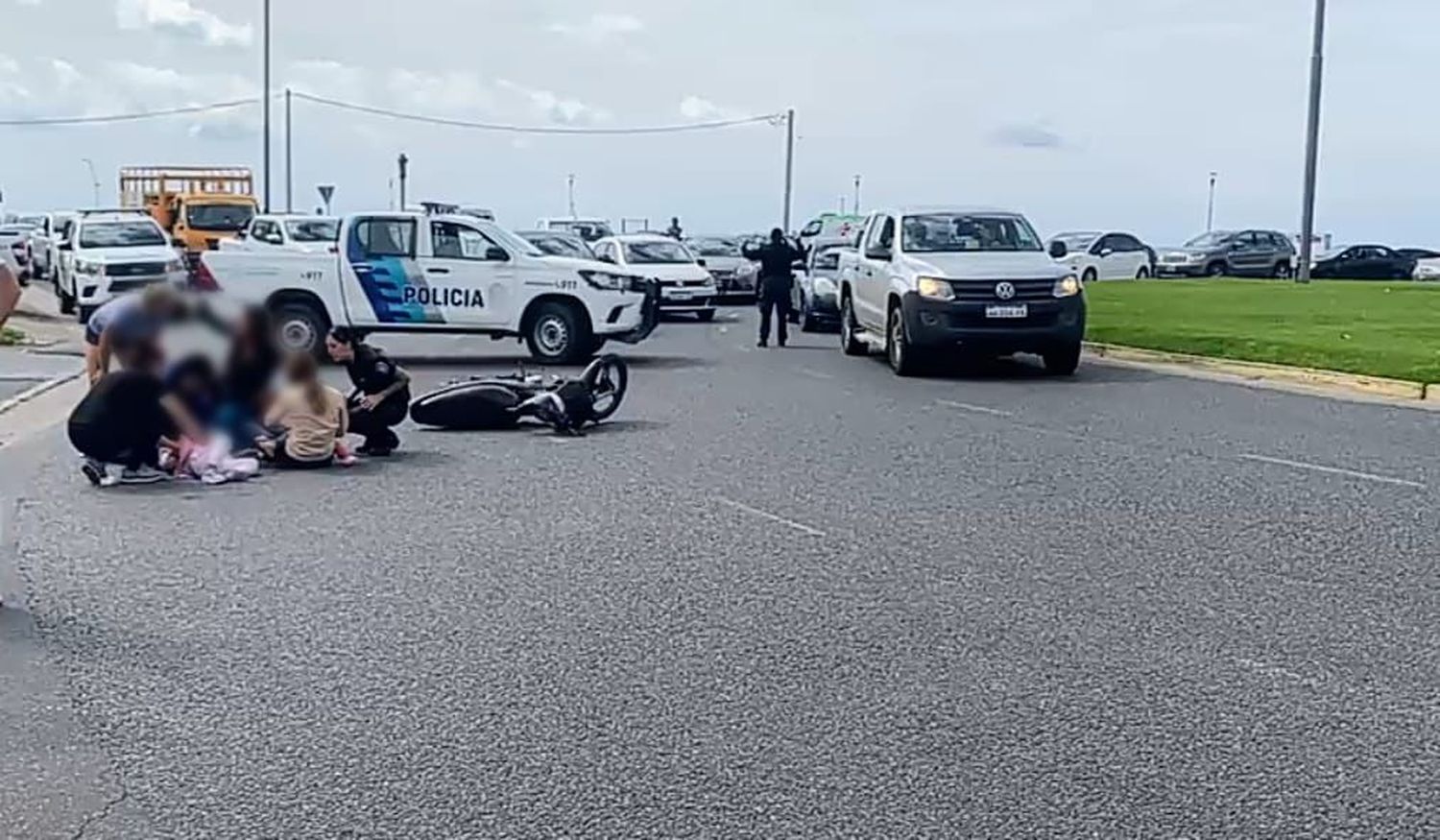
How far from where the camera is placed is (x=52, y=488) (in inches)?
461

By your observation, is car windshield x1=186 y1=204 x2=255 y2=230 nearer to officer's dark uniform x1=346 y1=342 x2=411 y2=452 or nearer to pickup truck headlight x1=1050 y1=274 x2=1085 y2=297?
pickup truck headlight x1=1050 y1=274 x2=1085 y2=297

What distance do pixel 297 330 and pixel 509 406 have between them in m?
11.7

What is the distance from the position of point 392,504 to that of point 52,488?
2.39m

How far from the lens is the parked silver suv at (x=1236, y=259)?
5231cm

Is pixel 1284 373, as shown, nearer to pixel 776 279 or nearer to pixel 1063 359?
pixel 1063 359

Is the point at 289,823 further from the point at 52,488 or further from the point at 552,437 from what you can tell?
the point at 552,437

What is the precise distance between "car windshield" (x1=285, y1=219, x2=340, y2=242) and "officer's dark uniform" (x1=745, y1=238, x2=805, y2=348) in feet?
22.2

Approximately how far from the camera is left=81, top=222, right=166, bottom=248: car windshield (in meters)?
31.1

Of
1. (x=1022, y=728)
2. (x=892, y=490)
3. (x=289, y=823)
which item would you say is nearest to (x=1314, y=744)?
(x=1022, y=728)

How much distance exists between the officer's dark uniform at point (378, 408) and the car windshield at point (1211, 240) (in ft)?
142

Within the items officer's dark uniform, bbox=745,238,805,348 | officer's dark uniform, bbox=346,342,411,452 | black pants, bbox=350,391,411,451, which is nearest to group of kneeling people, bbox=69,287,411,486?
officer's dark uniform, bbox=346,342,411,452

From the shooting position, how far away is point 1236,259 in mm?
52438

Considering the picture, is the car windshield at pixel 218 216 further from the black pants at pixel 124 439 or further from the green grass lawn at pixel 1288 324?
the black pants at pixel 124 439

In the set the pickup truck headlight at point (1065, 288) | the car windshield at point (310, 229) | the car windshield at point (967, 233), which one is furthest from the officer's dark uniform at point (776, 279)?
the car windshield at point (310, 229)
